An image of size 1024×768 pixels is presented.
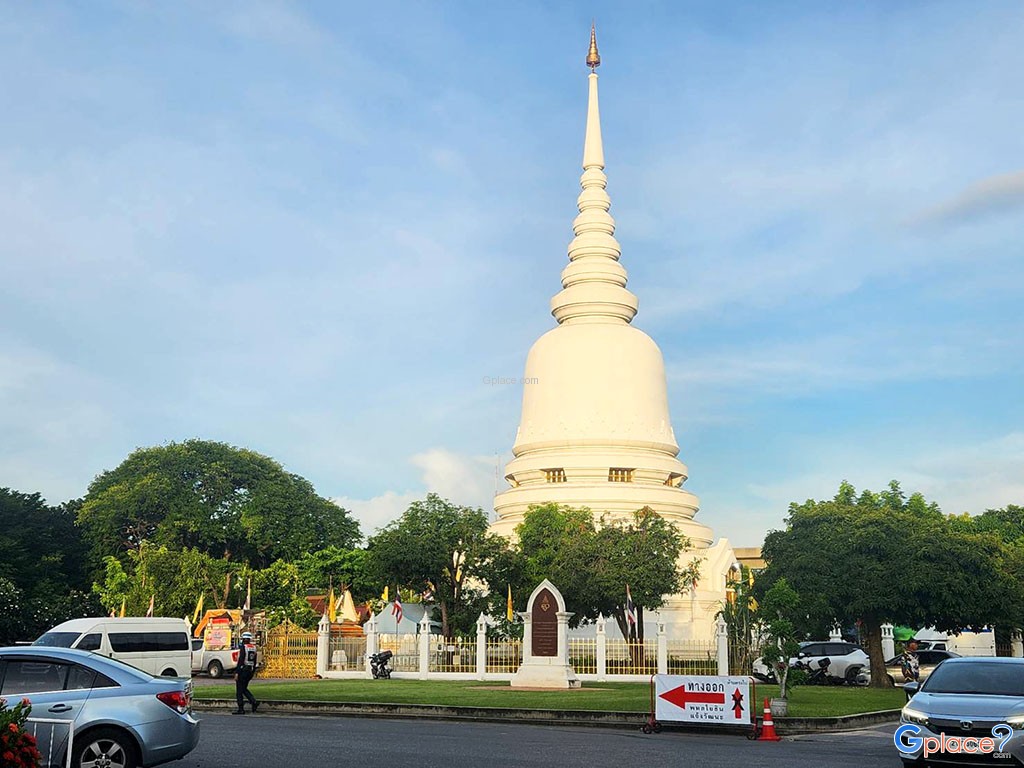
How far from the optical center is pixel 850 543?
3422cm

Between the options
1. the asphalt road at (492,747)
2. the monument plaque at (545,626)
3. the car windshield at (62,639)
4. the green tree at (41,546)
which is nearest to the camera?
the asphalt road at (492,747)

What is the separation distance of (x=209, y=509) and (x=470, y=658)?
28015mm

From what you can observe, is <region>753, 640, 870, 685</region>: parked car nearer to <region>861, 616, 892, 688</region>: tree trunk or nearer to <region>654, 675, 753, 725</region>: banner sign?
<region>861, 616, 892, 688</region>: tree trunk

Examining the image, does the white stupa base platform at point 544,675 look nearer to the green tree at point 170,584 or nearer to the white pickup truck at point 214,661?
the white pickup truck at point 214,661

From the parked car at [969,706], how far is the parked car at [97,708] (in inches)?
309

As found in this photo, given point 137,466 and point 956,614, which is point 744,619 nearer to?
point 956,614

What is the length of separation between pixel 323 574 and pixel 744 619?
29.3 m

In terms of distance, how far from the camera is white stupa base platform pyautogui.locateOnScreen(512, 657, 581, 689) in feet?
100

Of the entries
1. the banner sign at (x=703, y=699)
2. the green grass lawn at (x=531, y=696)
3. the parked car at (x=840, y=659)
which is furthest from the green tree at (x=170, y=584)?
the banner sign at (x=703, y=699)

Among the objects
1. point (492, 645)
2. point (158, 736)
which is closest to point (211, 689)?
point (492, 645)

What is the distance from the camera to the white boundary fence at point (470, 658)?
1346 inches

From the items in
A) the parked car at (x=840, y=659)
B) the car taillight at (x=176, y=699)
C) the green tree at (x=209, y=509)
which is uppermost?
the green tree at (x=209, y=509)

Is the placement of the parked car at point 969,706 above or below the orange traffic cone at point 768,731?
above

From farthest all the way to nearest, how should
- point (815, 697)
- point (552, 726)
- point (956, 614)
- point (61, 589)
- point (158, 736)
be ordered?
point (61, 589), point (956, 614), point (815, 697), point (552, 726), point (158, 736)
